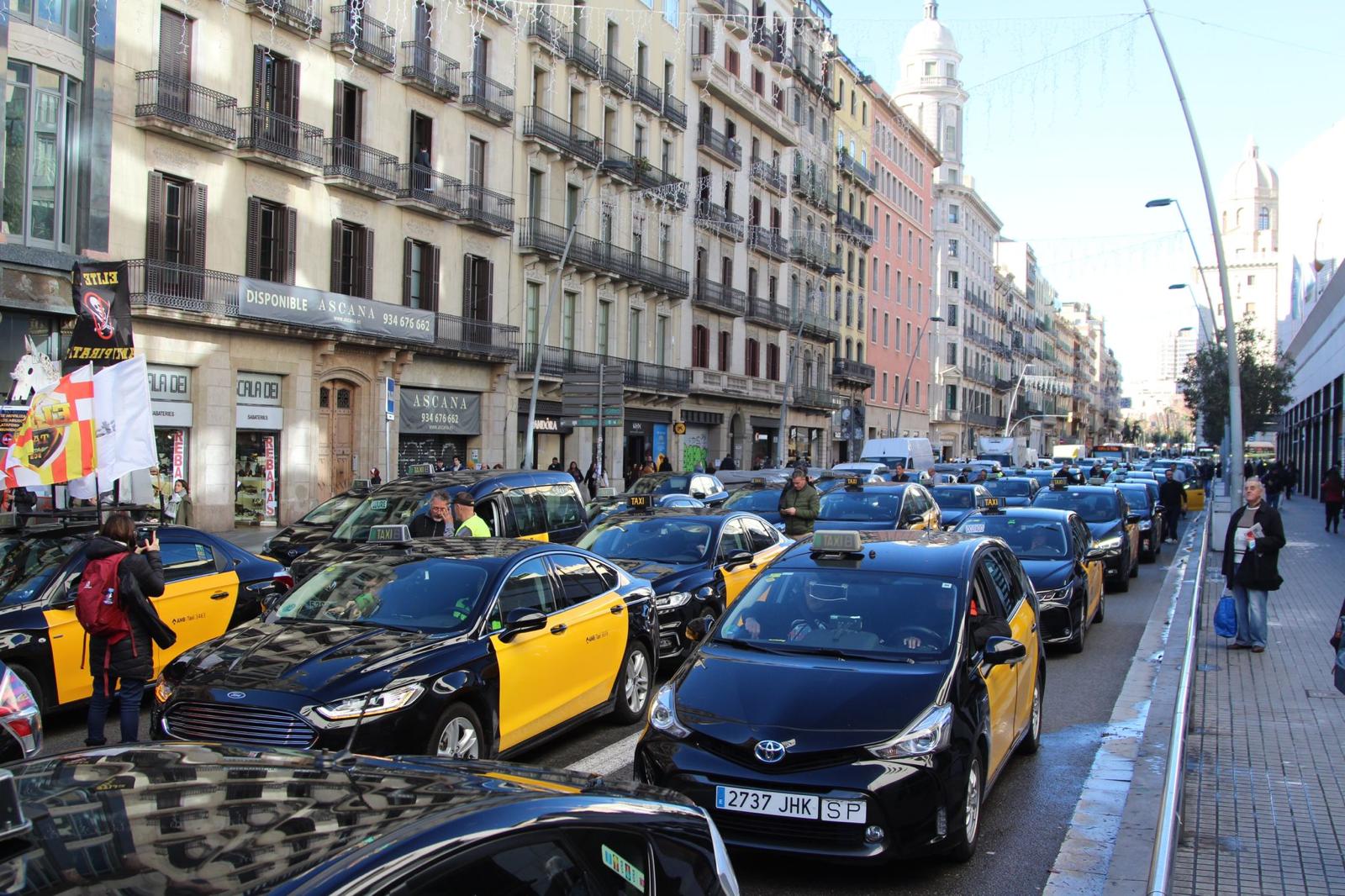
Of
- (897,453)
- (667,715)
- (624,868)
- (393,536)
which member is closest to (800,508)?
(393,536)

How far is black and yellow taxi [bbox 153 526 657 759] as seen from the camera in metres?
6.18

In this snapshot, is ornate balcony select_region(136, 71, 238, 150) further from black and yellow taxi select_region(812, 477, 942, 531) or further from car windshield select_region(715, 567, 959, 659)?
car windshield select_region(715, 567, 959, 659)

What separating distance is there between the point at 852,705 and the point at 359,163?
28.5m

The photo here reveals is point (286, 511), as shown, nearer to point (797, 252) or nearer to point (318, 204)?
point (318, 204)

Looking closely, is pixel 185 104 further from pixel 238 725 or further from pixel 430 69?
pixel 238 725

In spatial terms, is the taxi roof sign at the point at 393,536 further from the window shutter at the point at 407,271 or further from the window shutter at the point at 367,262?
the window shutter at the point at 407,271

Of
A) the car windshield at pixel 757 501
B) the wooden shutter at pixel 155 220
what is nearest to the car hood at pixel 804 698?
the car windshield at pixel 757 501

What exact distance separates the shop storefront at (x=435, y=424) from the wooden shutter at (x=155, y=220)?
8702 mm

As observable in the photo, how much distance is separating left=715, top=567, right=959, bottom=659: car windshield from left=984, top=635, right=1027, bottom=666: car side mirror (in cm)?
20

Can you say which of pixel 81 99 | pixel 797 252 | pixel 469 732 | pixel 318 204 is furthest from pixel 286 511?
pixel 797 252

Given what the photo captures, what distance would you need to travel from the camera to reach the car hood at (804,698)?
5.61 metres

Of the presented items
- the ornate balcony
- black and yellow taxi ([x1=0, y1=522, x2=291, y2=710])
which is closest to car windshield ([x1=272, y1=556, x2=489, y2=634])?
black and yellow taxi ([x1=0, y1=522, x2=291, y2=710])

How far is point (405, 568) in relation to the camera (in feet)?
26.1

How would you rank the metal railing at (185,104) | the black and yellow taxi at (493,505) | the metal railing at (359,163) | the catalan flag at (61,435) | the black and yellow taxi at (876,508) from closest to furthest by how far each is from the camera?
the catalan flag at (61,435) → the black and yellow taxi at (493,505) → the black and yellow taxi at (876,508) → the metal railing at (185,104) → the metal railing at (359,163)
